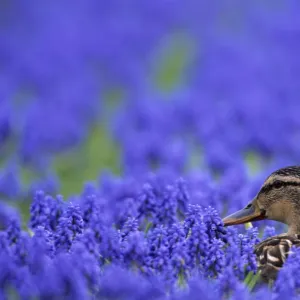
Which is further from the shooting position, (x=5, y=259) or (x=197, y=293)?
(x=5, y=259)

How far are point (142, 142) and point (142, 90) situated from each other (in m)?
3.47

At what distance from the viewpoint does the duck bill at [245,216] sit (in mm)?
5215

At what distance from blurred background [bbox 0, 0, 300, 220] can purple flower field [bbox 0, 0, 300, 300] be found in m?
0.03

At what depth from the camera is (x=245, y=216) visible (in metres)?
5.34

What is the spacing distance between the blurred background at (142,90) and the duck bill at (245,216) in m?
1.62

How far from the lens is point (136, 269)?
4.14 m

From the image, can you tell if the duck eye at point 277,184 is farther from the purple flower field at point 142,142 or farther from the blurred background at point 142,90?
the blurred background at point 142,90

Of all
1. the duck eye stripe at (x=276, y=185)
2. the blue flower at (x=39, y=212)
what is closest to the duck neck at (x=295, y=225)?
the duck eye stripe at (x=276, y=185)

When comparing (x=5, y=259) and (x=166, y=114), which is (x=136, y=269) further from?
(x=166, y=114)

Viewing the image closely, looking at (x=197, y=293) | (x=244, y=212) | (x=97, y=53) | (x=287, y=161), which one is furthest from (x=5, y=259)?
(x=97, y=53)

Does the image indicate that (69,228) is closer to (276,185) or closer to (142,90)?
(276,185)

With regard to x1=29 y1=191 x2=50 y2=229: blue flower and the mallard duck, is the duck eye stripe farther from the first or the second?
x1=29 y1=191 x2=50 y2=229: blue flower

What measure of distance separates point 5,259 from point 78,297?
0.46 metres

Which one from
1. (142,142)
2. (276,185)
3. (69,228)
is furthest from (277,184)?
(142,142)
